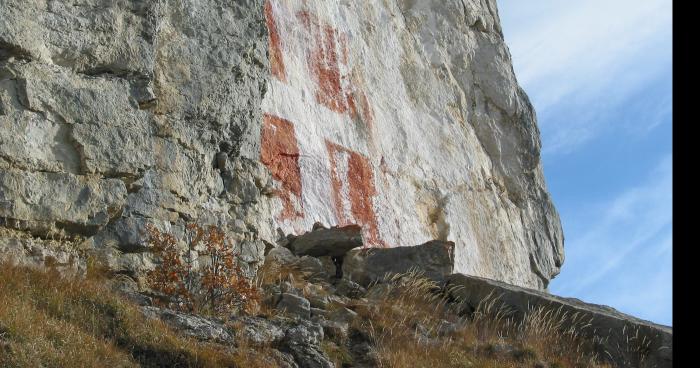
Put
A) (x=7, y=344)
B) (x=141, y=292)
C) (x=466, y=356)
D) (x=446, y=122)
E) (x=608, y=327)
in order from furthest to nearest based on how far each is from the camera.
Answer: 1. (x=446, y=122)
2. (x=608, y=327)
3. (x=466, y=356)
4. (x=141, y=292)
5. (x=7, y=344)

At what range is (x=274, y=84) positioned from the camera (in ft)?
42.3

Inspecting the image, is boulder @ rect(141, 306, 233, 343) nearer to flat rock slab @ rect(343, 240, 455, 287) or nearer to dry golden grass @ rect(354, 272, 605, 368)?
dry golden grass @ rect(354, 272, 605, 368)

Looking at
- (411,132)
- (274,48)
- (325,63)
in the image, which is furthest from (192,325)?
(411,132)

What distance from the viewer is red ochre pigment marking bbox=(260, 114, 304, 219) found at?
12.3m

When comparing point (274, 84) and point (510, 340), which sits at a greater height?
point (274, 84)

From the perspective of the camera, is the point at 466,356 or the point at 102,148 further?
the point at 466,356

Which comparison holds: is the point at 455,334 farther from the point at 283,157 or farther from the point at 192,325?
the point at 283,157

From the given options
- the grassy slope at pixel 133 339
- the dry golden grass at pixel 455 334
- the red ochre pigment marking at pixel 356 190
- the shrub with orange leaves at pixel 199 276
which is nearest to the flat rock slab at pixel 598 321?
the dry golden grass at pixel 455 334

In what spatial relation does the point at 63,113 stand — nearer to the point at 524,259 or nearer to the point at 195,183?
the point at 195,183

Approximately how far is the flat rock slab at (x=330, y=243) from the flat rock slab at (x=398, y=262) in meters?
0.13

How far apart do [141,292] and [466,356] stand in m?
2.80

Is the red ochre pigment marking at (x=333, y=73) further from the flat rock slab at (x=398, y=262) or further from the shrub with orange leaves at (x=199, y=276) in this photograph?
the shrub with orange leaves at (x=199, y=276)

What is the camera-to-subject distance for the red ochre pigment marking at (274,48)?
43.0ft
